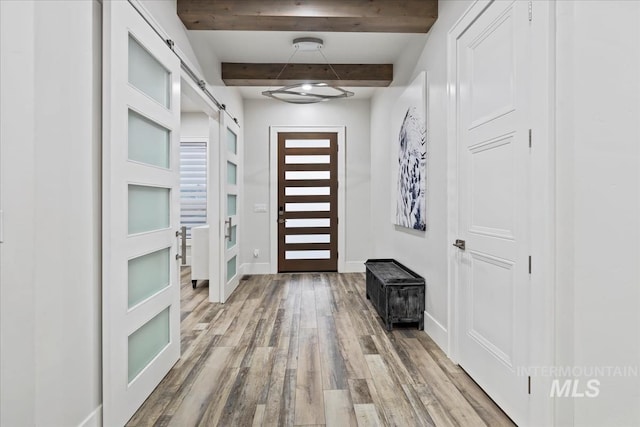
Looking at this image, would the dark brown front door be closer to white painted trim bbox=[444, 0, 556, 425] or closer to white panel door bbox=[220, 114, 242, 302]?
white panel door bbox=[220, 114, 242, 302]

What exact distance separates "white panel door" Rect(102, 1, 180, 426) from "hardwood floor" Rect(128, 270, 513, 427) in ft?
0.77

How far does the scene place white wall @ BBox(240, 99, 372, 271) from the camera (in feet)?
18.6

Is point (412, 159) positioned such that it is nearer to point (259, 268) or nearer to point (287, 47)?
point (287, 47)

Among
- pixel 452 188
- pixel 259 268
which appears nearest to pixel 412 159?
pixel 452 188

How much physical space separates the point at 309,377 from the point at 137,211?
57.5 inches

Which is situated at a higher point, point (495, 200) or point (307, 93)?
point (307, 93)

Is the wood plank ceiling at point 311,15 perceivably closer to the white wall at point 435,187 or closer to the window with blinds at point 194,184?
the white wall at point 435,187

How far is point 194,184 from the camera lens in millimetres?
6418

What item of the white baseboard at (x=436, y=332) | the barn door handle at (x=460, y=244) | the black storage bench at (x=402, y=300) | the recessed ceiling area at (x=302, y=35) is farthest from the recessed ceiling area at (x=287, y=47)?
the white baseboard at (x=436, y=332)
